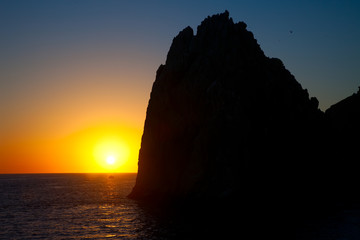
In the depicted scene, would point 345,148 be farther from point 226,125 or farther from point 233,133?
point 226,125

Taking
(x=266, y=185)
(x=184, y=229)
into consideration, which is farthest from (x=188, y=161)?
(x=184, y=229)

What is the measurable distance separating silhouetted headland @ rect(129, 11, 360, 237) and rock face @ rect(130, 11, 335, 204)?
184mm

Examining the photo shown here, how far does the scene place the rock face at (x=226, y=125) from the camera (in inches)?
2255

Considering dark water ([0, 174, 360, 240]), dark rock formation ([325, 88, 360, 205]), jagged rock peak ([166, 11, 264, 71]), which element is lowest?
dark water ([0, 174, 360, 240])

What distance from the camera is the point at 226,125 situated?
5725 cm

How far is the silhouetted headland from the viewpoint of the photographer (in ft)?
187

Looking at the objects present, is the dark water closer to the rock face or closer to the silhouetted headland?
the silhouetted headland

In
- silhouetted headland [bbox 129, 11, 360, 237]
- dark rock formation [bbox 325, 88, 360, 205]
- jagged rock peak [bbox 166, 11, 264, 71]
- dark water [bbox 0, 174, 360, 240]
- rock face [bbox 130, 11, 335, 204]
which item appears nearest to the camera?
dark water [bbox 0, 174, 360, 240]

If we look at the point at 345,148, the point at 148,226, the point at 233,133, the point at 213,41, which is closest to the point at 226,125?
the point at 233,133

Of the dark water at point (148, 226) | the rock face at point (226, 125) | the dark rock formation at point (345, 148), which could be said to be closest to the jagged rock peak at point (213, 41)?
the rock face at point (226, 125)

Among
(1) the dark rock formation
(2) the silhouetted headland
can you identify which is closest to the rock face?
(2) the silhouetted headland

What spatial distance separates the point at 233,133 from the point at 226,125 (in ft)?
5.96

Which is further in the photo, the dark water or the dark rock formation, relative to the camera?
the dark rock formation

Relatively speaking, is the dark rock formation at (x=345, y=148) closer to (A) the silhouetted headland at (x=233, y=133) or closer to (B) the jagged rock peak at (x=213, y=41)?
(A) the silhouetted headland at (x=233, y=133)
